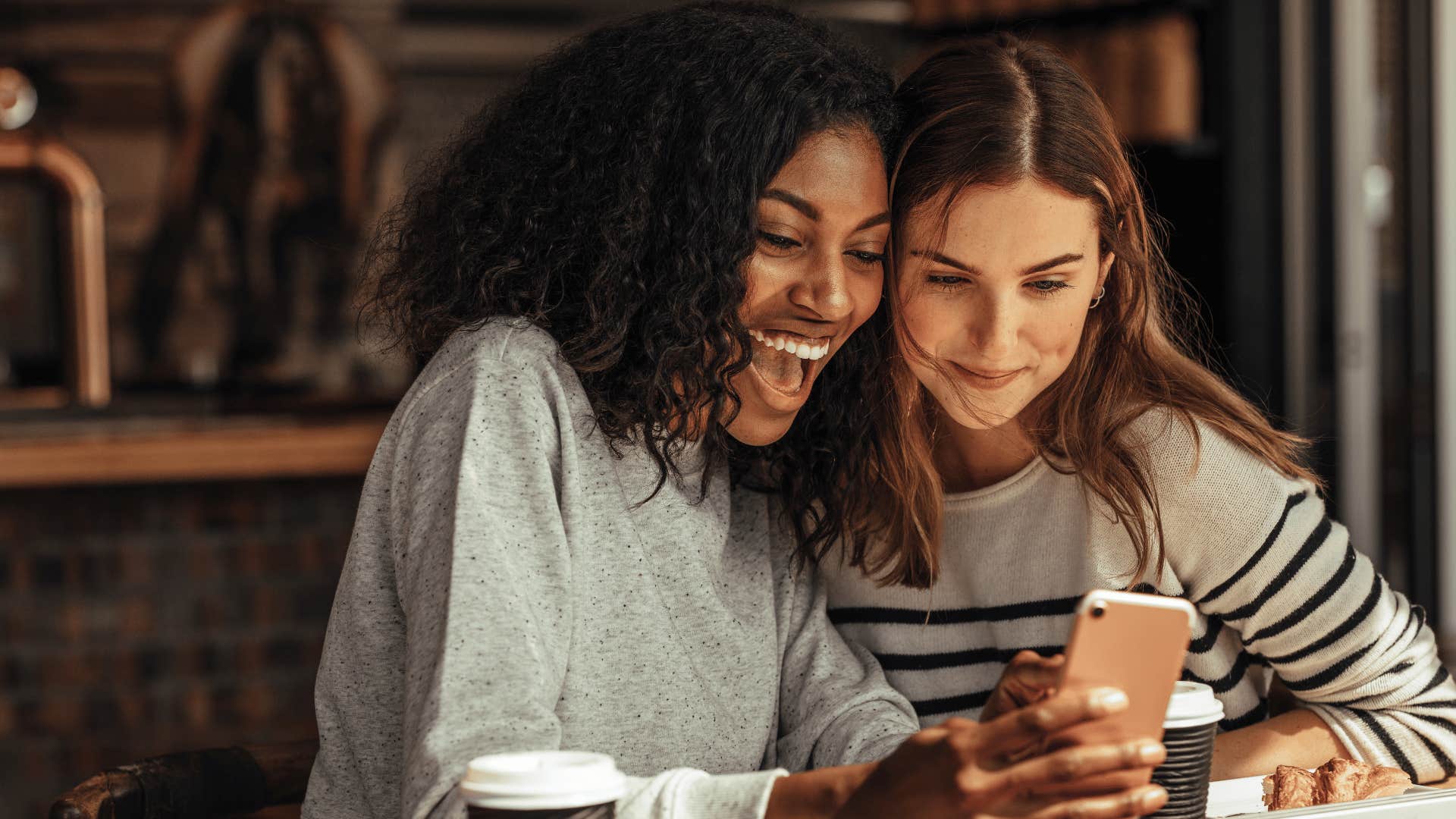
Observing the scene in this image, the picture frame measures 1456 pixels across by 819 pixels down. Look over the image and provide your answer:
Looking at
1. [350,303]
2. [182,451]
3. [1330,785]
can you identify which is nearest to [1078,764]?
[1330,785]

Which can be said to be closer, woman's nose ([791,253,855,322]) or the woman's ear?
woman's nose ([791,253,855,322])

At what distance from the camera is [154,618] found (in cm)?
372

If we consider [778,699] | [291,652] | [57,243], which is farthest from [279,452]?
[778,699]

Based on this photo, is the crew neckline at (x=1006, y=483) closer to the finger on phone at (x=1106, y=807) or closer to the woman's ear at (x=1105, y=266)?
the woman's ear at (x=1105, y=266)

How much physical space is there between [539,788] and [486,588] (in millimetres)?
263

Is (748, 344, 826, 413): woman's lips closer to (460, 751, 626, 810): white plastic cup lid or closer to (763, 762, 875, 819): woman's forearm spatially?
(763, 762, 875, 819): woman's forearm

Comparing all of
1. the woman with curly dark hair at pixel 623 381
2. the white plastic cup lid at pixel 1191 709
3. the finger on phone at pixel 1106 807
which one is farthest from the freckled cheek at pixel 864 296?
the finger on phone at pixel 1106 807

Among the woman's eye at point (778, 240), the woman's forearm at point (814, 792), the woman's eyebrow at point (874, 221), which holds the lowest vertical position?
the woman's forearm at point (814, 792)

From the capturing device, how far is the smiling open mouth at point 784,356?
4.54 ft

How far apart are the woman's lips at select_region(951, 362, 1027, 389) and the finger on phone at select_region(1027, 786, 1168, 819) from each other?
610 mm

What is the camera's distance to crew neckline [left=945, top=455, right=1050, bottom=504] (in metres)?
1.58

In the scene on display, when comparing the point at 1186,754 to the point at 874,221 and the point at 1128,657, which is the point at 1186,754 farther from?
the point at 874,221

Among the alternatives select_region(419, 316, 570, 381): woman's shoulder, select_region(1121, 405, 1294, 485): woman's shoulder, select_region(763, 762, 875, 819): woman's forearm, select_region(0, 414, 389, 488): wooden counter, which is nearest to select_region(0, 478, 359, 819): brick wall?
select_region(0, 414, 389, 488): wooden counter

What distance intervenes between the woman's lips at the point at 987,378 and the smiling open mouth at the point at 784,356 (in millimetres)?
153
